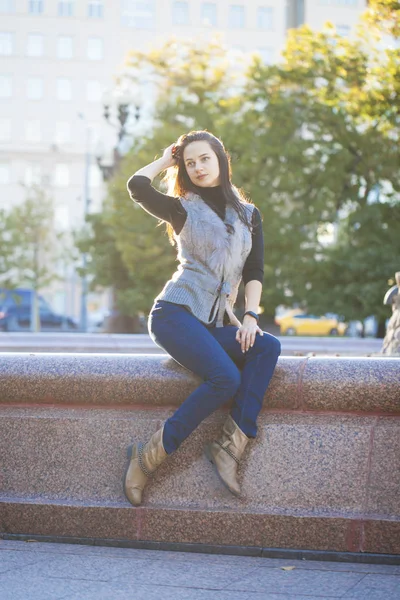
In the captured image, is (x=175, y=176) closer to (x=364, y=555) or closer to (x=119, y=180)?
(x=364, y=555)

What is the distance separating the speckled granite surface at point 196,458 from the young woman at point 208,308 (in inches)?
4.9

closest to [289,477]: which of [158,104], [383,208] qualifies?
[383,208]

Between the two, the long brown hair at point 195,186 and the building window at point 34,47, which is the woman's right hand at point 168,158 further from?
the building window at point 34,47

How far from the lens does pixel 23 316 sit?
42.0 metres

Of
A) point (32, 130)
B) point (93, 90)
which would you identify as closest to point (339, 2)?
point (93, 90)

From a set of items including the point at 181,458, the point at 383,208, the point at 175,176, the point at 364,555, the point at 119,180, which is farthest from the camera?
the point at 119,180

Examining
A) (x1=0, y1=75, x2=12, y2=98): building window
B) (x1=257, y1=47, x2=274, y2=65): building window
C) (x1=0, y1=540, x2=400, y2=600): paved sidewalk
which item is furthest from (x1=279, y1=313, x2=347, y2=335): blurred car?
(x1=0, y1=540, x2=400, y2=600): paved sidewalk

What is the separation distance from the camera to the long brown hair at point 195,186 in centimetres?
514

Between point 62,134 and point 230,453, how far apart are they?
253 feet

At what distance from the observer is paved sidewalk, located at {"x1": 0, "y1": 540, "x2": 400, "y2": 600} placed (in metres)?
3.94

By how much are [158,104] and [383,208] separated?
7.36 metres

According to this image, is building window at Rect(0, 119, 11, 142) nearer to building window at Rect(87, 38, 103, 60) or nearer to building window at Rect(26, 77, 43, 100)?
building window at Rect(26, 77, 43, 100)

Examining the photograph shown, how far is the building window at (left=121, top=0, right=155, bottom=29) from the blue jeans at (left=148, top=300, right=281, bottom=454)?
7666cm

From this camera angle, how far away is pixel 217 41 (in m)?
29.8
